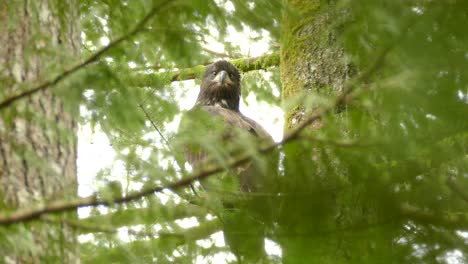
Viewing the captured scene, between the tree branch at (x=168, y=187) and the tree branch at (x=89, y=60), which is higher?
the tree branch at (x=89, y=60)

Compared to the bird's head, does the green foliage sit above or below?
below

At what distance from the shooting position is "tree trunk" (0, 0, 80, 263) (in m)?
2.44

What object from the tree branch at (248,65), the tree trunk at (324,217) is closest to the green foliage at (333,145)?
the tree trunk at (324,217)

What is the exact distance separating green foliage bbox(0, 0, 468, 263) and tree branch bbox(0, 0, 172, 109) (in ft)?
0.09

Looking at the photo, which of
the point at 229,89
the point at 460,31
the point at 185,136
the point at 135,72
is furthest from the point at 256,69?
the point at 460,31

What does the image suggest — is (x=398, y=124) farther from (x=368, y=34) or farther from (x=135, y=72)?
(x=135, y=72)

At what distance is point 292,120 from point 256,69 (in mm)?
2677

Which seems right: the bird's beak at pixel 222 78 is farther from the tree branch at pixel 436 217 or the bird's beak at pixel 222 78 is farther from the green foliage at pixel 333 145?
the tree branch at pixel 436 217

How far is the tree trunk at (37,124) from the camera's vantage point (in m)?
2.44

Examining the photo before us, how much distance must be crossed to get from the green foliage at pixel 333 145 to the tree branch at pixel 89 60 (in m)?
0.03

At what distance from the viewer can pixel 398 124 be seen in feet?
6.66

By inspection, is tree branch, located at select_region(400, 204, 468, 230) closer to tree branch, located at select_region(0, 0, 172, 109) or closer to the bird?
the bird

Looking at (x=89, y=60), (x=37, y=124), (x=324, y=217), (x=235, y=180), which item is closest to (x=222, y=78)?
(x=37, y=124)

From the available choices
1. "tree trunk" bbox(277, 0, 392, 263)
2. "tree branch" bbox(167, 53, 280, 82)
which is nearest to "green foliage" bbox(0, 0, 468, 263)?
"tree trunk" bbox(277, 0, 392, 263)
